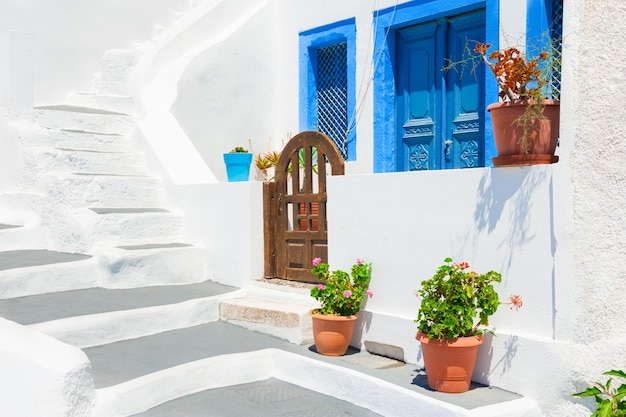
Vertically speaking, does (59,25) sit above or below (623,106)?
above

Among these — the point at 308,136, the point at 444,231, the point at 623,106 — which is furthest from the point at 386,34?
the point at 623,106

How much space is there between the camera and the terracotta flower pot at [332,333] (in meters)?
5.45

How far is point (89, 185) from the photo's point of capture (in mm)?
7859

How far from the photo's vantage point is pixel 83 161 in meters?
8.34

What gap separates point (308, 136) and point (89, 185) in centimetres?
291

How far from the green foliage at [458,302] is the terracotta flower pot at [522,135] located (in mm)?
785

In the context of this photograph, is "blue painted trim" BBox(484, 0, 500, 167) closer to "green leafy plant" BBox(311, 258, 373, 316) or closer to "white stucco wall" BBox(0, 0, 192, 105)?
"green leafy plant" BBox(311, 258, 373, 316)

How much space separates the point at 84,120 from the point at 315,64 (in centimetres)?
318

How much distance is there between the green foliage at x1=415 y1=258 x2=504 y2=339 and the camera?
4457 mm

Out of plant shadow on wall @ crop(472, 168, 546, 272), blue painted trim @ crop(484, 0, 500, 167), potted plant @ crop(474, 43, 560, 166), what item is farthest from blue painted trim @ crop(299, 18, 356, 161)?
potted plant @ crop(474, 43, 560, 166)

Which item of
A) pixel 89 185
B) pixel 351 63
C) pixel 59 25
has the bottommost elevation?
pixel 89 185

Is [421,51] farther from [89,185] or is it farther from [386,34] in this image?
[89,185]

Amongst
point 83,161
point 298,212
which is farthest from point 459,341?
point 83,161

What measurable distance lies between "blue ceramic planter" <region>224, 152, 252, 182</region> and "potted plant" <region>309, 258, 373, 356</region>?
3.32m
